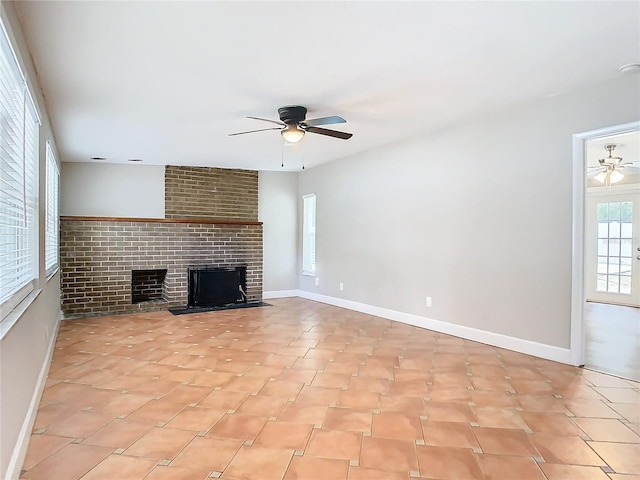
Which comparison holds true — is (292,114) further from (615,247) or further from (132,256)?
(615,247)

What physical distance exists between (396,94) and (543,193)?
1.59 meters

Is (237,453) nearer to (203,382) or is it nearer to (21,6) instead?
(203,382)

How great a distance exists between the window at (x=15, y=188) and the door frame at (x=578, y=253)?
3.89 m

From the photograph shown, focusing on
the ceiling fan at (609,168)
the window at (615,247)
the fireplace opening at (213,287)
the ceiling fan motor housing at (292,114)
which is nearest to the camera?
the ceiling fan motor housing at (292,114)

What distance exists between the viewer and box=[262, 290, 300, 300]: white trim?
7270mm

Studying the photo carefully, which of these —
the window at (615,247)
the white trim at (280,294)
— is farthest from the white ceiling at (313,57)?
the window at (615,247)

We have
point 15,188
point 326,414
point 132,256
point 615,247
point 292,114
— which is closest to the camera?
point 15,188

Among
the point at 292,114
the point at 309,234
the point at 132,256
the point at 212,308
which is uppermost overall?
the point at 292,114

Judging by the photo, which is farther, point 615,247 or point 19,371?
point 615,247

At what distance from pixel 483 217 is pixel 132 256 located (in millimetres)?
4992

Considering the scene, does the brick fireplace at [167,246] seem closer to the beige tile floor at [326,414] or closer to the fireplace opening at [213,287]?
the fireplace opening at [213,287]

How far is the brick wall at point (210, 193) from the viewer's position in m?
6.65

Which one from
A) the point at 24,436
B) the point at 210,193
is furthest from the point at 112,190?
the point at 24,436

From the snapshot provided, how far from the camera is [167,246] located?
6453mm
